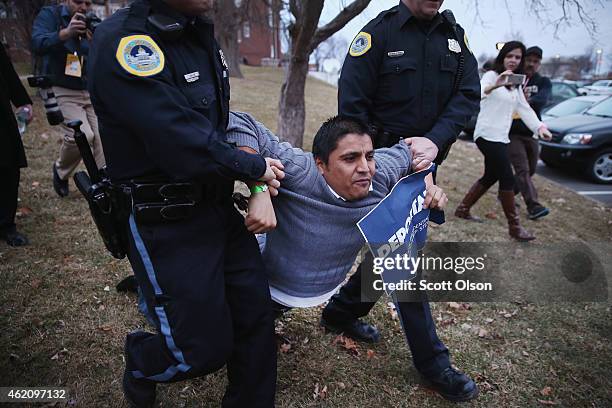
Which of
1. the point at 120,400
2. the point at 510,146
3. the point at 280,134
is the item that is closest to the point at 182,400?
the point at 120,400

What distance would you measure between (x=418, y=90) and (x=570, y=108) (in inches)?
394

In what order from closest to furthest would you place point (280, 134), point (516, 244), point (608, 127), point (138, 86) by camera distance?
point (138, 86) → point (516, 244) → point (280, 134) → point (608, 127)

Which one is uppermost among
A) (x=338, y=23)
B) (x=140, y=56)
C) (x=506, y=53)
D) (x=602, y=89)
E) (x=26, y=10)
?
(x=26, y=10)

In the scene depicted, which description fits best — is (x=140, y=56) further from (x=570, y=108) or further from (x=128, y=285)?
(x=570, y=108)

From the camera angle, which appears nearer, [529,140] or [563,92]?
[529,140]

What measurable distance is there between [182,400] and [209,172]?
145 centimetres

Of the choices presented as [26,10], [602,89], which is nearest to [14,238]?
[26,10]

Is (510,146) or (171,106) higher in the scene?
(171,106)

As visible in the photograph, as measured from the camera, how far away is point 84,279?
132 inches

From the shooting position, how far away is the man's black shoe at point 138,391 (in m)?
2.10

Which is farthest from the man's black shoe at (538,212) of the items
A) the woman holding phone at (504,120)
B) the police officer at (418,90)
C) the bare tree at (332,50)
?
the bare tree at (332,50)

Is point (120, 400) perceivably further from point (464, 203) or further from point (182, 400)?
point (464, 203)

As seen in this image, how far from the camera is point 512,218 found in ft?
16.2

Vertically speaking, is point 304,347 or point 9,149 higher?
point 9,149
